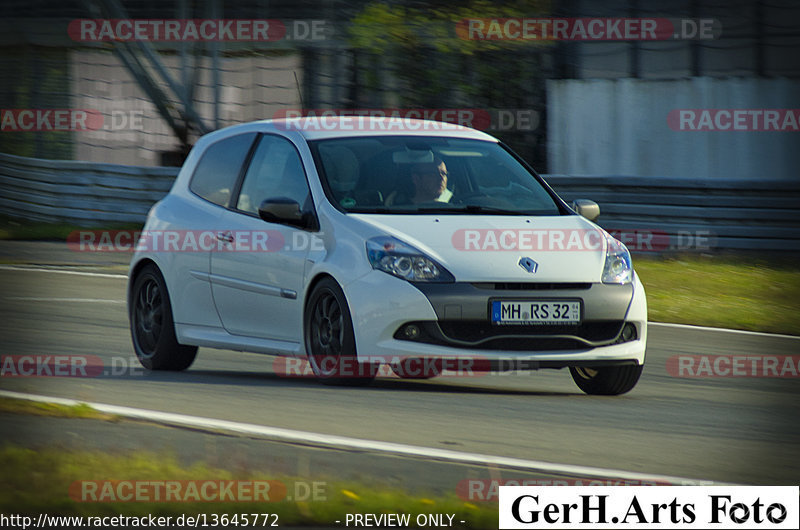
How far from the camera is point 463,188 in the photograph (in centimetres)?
917

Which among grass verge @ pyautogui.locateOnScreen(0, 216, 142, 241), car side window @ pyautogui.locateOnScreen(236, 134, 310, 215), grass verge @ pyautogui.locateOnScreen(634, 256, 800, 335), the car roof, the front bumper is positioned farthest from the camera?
grass verge @ pyautogui.locateOnScreen(0, 216, 142, 241)

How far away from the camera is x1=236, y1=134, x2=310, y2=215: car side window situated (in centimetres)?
914

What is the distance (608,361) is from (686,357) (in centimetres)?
238

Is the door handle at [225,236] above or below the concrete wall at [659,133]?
below

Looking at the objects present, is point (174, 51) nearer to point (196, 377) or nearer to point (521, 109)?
point (521, 109)

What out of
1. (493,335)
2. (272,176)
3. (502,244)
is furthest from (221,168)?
(493,335)

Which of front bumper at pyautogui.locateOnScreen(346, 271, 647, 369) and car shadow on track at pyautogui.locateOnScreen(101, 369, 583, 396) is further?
car shadow on track at pyautogui.locateOnScreen(101, 369, 583, 396)

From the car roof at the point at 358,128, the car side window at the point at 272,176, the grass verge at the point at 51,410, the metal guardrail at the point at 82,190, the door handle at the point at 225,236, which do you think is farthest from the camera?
the metal guardrail at the point at 82,190

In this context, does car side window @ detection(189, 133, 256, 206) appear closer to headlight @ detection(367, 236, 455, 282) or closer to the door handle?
the door handle

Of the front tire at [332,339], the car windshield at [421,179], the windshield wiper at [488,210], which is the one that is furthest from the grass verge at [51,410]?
the windshield wiper at [488,210]

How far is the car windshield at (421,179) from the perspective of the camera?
8.88 m

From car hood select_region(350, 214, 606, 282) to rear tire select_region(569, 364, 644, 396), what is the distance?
0.68 m

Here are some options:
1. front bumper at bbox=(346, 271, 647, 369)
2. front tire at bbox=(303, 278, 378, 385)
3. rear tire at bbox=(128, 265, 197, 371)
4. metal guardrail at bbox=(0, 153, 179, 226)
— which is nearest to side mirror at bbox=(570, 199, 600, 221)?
front bumper at bbox=(346, 271, 647, 369)

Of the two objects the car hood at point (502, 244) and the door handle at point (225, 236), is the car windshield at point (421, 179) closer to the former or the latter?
the car hood at point (502, 244)
